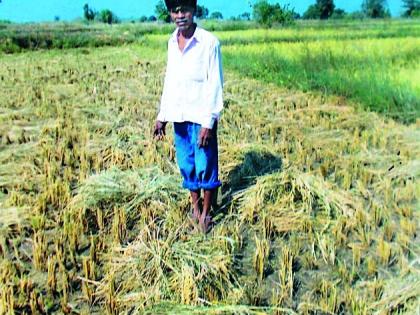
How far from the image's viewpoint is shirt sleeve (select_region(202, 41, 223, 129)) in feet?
9.93

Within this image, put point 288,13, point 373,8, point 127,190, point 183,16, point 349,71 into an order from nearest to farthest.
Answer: point 183,16 < point 127,190 < point 349,71 < point 288,13 < point 373,8

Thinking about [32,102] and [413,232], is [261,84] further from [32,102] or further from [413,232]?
[413,232]

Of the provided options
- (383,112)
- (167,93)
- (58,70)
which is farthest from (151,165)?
(58,70)

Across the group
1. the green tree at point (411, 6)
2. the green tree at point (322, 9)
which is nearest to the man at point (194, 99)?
the green tree at point (411, 6)

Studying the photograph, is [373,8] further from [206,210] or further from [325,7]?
[206,210]

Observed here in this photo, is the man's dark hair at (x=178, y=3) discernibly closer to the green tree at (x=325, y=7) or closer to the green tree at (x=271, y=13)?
the green tree at (x=271, y=13)

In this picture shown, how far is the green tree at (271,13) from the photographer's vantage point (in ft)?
53.9

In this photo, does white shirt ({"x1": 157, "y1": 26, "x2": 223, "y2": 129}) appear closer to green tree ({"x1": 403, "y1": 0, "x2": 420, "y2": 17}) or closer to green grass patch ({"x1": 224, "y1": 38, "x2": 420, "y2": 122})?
green grass patch ({"x1": 224, "y1": 38, "x2": 420, "y2": 122})

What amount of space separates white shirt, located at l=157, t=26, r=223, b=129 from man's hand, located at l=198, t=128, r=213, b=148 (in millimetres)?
29

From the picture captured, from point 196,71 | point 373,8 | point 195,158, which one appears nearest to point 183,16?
point 196,71

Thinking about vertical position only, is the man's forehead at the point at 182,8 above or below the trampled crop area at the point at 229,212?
above

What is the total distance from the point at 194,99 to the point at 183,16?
0.46m

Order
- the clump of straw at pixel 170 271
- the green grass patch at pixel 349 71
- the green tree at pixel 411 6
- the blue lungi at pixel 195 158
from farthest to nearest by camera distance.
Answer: the green tree at pixel 411 6
the green grass patch at pixel 349 71
the blue lungi at pixel 195 158
the clump of straw at pixel 170 271

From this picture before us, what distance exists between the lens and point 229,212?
3.63 metres
